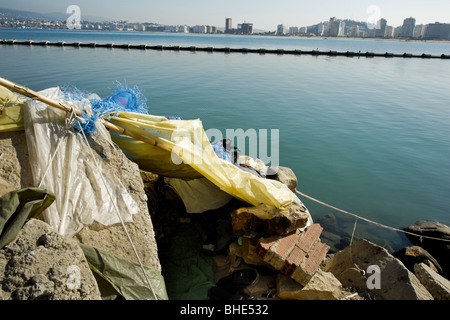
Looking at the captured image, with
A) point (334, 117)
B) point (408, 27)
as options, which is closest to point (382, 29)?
point (408, 27)

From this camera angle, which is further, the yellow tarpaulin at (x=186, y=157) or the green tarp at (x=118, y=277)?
the yellow tarpaulin at (x=186, y=157)

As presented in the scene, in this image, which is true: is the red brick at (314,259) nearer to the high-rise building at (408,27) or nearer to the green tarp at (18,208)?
the green tarp at (18,208)

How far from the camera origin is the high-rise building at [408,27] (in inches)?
7682

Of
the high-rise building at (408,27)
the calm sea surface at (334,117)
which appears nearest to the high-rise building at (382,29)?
the high-rise building at (408,27)

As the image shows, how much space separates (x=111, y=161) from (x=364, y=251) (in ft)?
15.2

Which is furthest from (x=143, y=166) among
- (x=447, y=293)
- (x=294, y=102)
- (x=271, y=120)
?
(x=294, y=102)

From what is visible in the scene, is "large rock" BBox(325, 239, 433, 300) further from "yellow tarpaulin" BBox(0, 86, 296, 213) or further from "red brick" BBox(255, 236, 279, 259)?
"yellow tarpaulin" BBox(0, 86, 296, 213)

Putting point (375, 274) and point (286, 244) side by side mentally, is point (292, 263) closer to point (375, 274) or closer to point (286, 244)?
point (286, 244)

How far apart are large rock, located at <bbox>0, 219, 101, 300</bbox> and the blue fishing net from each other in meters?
1.45

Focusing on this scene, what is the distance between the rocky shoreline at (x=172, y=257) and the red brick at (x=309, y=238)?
0.03m

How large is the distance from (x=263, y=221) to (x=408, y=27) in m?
241
